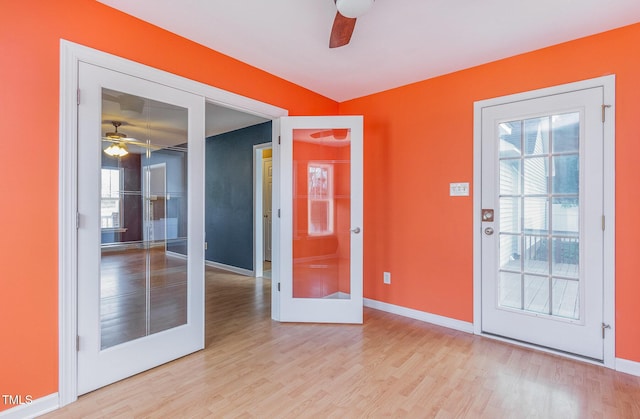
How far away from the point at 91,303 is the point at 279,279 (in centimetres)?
161

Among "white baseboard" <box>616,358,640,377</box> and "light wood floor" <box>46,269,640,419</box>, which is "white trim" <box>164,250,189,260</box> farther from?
"white baseboard" <box>616,358,640,377</box>

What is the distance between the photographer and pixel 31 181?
1708mm

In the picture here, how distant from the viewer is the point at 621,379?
6.85 ft

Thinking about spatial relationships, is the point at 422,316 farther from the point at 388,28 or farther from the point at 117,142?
the point at 117,142

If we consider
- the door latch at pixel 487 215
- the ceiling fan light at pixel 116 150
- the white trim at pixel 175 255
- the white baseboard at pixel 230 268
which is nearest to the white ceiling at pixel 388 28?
the ceiling fan light at pixel 116 150

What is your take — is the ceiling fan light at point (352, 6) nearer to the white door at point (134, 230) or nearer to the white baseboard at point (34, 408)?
the white door at point (134, 230)

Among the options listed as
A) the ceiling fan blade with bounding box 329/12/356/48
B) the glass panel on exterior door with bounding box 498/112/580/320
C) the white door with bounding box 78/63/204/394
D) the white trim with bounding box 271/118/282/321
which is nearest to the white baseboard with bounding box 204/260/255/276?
the white trim with bounding box 271/118/282/321

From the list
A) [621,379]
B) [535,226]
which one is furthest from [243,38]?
[621,379]

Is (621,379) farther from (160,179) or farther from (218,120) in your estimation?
(218,120)

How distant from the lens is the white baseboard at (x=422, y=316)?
2.92m

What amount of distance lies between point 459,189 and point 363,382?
6.43 ft

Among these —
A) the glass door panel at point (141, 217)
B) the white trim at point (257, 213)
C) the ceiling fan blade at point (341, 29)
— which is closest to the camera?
the ceiling fan blade at point (341, 29)

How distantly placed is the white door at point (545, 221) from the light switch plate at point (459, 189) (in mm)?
158

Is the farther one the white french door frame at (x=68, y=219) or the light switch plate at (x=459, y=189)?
the light switch plate at (x=459, y=189)
